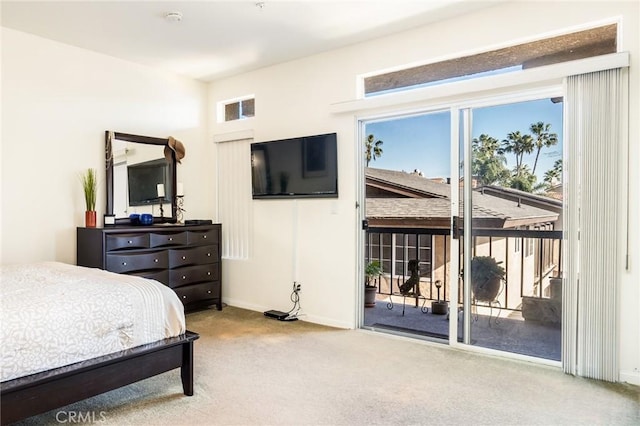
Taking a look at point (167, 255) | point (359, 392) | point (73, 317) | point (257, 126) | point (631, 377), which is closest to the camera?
point (73, 317)

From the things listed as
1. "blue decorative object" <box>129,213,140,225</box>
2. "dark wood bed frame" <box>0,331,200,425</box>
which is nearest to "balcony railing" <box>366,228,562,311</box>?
"dark wood bed frame" <box>0,331,200,425</box>

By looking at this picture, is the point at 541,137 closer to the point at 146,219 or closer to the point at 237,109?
the point at 237,109

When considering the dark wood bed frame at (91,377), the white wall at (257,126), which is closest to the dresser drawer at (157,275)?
the white wall at (257,126)

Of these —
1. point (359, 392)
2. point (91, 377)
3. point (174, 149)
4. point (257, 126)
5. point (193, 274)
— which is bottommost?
point (359, 392)

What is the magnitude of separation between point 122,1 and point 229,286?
10.2 feet

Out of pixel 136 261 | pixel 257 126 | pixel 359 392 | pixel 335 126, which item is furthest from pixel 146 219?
pixel 359 392

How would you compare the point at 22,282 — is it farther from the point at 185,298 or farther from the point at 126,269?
the point at 185,298

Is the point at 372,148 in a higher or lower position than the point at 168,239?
higher

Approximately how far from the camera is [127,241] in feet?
12.6

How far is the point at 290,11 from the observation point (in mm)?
3264

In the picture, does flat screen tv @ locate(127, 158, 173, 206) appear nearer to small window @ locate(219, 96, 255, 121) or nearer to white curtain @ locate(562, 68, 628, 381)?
small window @ locate(219, 96, 255, 121)

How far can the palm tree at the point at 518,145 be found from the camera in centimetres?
311

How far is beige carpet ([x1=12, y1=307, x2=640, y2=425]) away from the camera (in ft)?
7.30

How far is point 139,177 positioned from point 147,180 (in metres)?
0.09
